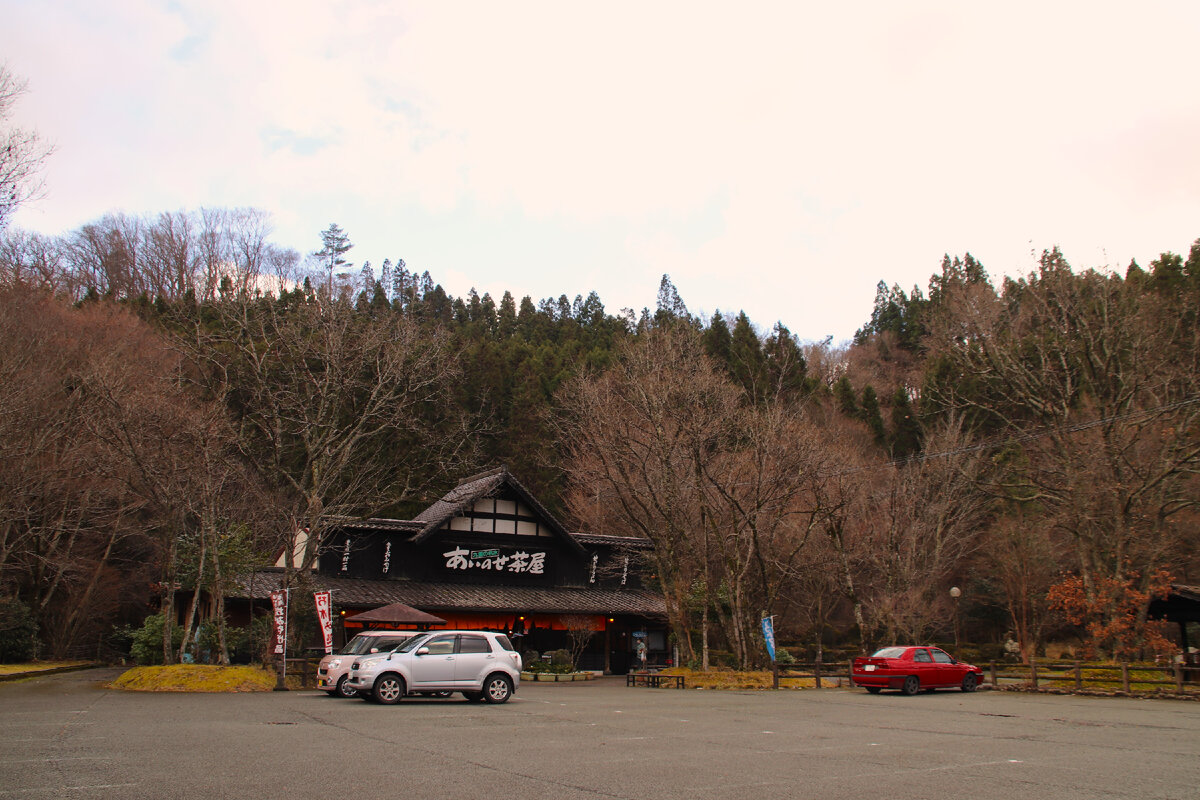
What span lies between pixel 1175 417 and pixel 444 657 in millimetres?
24255

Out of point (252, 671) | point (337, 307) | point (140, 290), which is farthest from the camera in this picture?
point (140, 290)

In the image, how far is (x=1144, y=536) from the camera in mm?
25875

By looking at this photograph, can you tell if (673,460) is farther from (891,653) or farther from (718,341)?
(718,341)

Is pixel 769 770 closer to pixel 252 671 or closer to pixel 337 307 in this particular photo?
pixel 252 671

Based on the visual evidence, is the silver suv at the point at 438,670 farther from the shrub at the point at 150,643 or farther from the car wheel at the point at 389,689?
the shrub at the point at 150,643

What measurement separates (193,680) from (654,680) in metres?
13.5

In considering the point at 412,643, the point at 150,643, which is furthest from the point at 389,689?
the point at 150,643

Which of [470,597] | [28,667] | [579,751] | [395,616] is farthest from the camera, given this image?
[470,597]

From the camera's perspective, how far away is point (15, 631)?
28141mm

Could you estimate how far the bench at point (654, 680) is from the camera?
2458 centimetres

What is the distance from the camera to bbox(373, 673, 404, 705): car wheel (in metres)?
16.0

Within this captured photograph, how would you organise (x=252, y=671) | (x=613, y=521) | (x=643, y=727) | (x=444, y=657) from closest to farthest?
1. (x=643, y=727)
2. (x=444, y=657)
3. (x=252, y=671)
4. (x=613, y=521)

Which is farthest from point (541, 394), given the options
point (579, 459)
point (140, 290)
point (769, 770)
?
point (769, 770)

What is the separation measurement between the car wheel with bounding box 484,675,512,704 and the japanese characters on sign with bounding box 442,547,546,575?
16.7m
